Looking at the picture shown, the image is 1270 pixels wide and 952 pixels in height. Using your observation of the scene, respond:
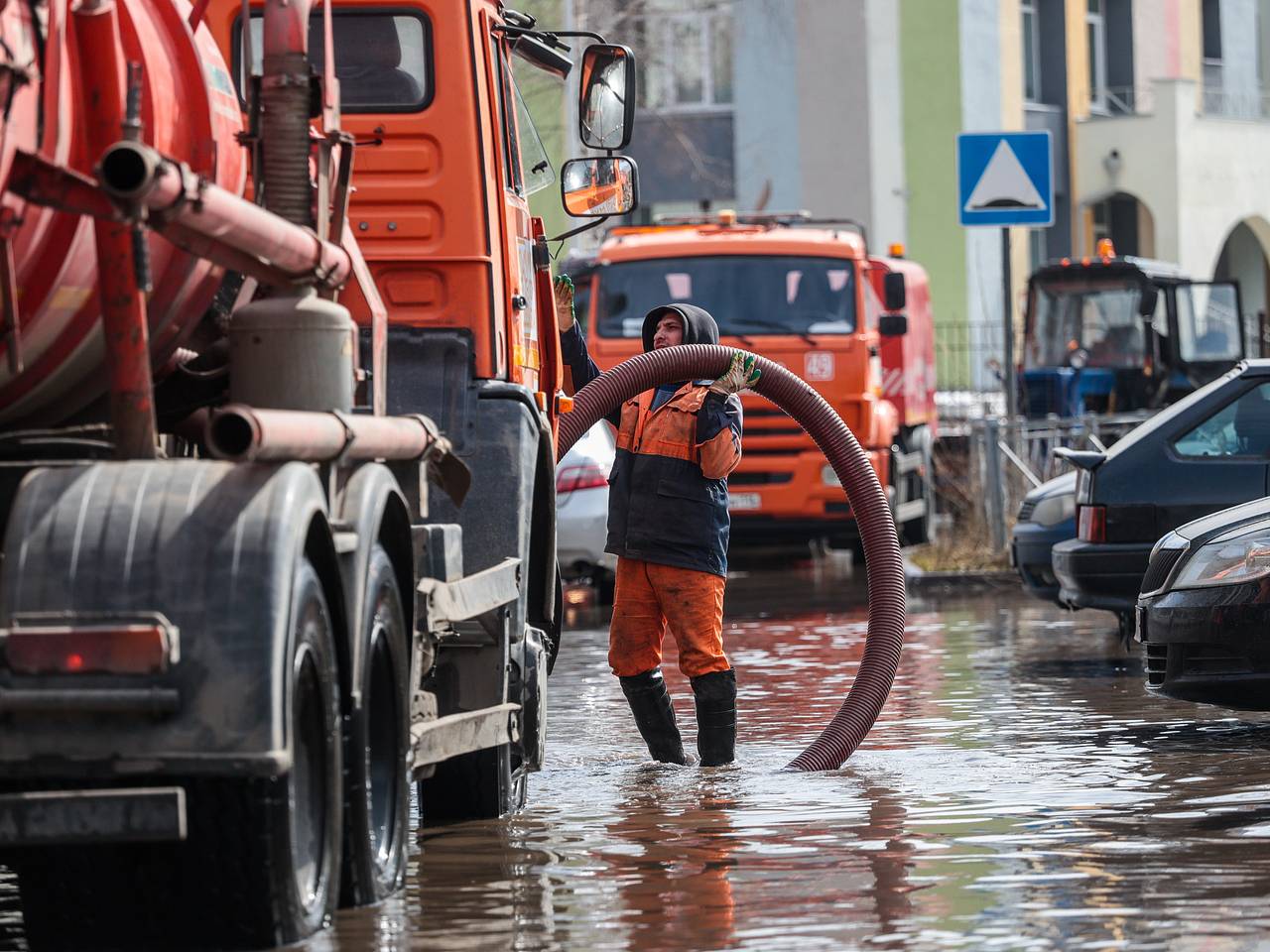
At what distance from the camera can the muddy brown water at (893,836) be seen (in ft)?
22.5

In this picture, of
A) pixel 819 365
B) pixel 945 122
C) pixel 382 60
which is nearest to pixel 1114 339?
pixel 945 122

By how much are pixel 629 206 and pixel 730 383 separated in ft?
2.86

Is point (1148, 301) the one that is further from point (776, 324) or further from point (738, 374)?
point (738, 374)

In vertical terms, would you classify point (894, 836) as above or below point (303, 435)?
below

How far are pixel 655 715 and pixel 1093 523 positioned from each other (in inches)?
157

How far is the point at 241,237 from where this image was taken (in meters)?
6.29

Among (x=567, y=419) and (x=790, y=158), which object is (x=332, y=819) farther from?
(x=790, y=158)

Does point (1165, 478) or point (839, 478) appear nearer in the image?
point (839, 478)

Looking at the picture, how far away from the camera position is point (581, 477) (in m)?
18.4

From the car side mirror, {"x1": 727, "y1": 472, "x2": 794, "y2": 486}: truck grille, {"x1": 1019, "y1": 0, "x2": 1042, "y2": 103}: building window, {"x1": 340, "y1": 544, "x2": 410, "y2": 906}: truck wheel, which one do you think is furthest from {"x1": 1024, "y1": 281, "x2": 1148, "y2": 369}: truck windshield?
{"x1": 340, "y1": 544, "x2": 410, "y2": 906}: truck wheel

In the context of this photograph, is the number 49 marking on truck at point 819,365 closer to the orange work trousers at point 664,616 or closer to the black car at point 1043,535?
the black car at point 1043,535

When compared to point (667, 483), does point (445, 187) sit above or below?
above

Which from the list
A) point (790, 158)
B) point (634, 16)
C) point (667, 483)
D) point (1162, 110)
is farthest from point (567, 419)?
point (1162, 110)

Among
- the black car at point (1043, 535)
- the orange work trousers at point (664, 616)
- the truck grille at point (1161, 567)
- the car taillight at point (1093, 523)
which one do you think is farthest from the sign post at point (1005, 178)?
the orange work trousers at point (664, 616)
